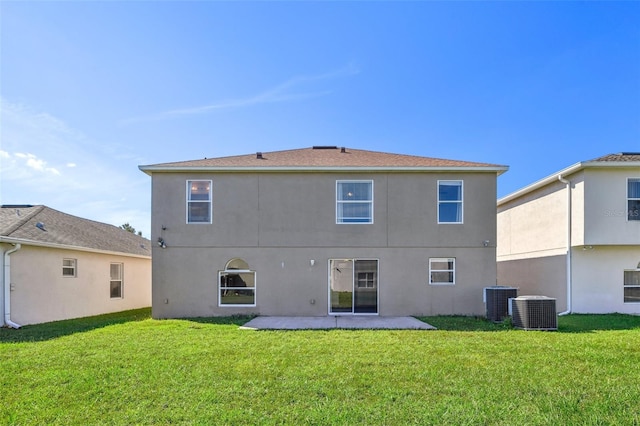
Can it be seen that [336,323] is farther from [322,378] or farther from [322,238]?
[322,378]

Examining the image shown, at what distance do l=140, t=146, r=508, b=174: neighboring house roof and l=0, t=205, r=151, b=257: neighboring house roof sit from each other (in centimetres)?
400

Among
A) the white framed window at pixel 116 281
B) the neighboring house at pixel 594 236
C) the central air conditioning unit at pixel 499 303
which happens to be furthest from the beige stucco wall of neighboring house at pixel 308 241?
the white framed window at pixel 116 281

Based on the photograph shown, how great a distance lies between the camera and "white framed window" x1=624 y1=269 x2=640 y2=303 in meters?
11.9

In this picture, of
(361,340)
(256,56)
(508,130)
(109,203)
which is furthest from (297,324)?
(109,203)

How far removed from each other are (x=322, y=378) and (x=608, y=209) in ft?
39.1

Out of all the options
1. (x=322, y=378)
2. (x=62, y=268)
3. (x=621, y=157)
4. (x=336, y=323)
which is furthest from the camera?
(x=621, y=157)

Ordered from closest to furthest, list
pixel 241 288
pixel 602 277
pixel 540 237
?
pixel 241 288 < pixel 602 277 < pixel 540 237

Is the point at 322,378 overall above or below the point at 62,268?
below

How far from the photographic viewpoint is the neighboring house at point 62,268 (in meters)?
10.2

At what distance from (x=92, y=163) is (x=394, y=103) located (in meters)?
14.1

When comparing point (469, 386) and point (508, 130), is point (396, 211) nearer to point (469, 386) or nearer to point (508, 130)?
point (469, 386)

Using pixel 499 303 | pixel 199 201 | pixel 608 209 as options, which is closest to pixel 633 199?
pixel 608 209

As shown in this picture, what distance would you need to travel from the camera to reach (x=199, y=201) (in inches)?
449

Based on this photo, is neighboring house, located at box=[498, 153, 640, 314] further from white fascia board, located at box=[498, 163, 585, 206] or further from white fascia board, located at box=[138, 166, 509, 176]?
white fascia board, located at box=[138, 166, 509, 176]
